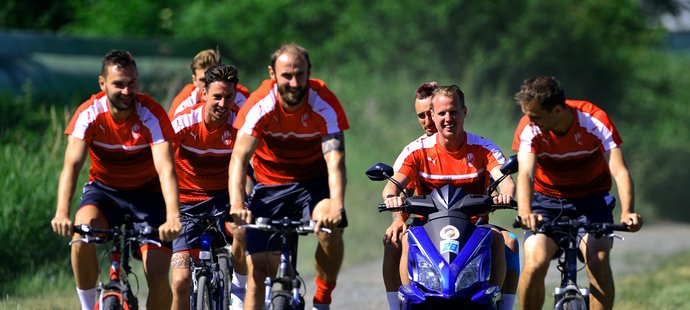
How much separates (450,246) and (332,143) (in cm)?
101

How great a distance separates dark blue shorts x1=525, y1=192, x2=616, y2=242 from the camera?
898 centimetres

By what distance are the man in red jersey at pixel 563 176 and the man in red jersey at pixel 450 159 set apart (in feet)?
1.08

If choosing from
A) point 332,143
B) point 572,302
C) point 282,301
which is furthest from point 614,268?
point 282,301

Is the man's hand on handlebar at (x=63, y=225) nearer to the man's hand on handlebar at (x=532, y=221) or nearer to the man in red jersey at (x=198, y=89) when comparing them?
the man in red jersey at (x=198, y=89)

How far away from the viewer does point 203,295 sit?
9398 mm

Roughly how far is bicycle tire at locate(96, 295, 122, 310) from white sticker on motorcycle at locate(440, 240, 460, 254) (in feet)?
6.65

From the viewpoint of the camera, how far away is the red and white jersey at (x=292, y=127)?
27.0 feet

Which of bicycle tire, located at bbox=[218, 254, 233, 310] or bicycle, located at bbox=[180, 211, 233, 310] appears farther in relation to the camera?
bicycle tire, located at bbox=[218, 254, 233, 310]

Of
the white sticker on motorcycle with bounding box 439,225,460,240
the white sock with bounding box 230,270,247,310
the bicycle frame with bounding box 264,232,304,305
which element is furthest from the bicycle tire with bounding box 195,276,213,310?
the white sticker on motorcycle with bounding box 439,225,460,240

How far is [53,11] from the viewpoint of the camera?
1087 inches

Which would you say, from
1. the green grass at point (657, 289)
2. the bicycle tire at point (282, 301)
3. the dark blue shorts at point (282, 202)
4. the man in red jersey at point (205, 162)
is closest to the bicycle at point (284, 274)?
the bicycle tire at point (282, 301)

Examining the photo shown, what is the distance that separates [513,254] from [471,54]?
68.5 ft

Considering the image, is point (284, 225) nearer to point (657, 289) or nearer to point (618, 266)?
point (657, 289)

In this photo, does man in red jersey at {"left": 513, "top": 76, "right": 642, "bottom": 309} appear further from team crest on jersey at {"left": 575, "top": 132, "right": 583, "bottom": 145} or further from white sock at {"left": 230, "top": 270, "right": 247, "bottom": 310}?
white sock at {"left": 230, "top": 270, "right": 247, "bottom": 310}
